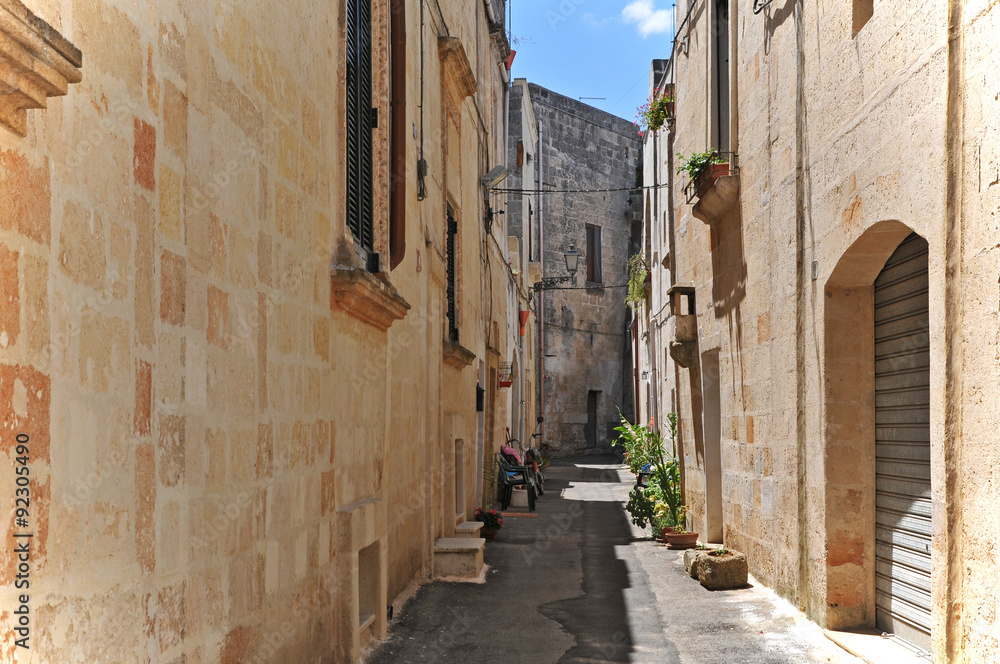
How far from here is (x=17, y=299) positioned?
2158 millimetres

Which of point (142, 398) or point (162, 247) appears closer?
point (142, 398)

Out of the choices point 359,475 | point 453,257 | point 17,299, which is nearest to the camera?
point 17,299

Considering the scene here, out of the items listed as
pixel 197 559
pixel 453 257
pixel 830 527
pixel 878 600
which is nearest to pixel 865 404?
pixel 830 527

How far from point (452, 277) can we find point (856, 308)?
5.80 m

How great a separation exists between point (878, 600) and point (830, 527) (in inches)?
21.2

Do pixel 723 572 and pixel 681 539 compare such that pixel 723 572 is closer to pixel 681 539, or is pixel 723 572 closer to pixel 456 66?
pixel 681 539

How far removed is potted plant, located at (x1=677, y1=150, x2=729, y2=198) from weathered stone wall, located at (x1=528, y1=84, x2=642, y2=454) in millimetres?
18559

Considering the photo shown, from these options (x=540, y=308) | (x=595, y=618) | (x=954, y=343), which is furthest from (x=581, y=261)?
(x=954, y=343)

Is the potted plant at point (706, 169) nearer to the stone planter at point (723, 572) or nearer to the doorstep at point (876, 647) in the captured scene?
the stone planter at point (723, 572)

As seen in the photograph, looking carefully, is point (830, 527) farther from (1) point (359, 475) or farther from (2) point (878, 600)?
(1) point (359, 475)

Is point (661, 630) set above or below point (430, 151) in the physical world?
below

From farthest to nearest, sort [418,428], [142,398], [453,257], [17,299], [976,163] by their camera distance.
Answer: [453,257] < [418,428] < [976,163] < [142,398] < [17,299]

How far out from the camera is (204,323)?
134 inches

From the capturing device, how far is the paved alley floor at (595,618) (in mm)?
5930
